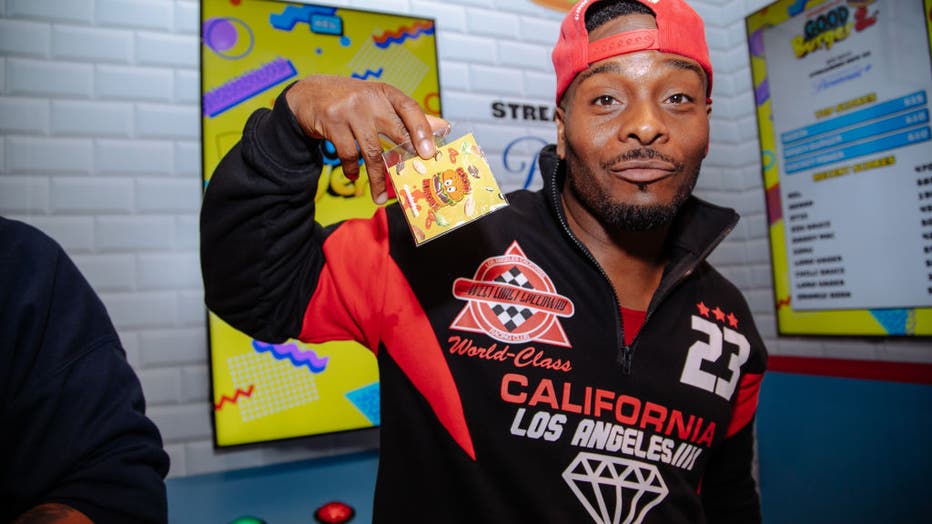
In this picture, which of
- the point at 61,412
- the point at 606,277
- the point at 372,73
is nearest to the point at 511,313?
the point at 606,277

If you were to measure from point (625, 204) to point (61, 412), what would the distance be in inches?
36.7

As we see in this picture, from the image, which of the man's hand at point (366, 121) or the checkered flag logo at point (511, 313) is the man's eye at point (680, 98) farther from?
the man's hand at point (366, 121)

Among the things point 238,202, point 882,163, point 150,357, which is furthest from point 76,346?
point 882,163

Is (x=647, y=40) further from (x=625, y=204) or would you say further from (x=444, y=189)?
(x=444, y=189)

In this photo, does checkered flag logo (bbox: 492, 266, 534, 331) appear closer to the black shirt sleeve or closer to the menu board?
the black shirt sleeve

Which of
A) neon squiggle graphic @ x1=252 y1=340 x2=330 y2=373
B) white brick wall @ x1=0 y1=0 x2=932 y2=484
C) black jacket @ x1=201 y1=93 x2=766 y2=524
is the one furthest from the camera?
neon squiggle graphic @ x1=252 y1=340 x2=330 y2=373

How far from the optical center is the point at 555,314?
1083mm

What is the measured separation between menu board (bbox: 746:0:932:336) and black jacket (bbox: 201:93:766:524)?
1227mm

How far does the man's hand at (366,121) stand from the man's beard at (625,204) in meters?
0.44

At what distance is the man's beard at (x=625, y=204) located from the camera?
1.09 metres

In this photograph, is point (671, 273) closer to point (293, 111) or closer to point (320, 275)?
point (320, 275)

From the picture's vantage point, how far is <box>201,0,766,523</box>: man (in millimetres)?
983

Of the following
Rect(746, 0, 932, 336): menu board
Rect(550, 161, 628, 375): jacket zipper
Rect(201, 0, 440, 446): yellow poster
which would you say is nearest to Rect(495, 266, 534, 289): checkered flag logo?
Rect(550, 161, 628, 375): jacket zipper

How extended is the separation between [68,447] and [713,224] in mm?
1238
